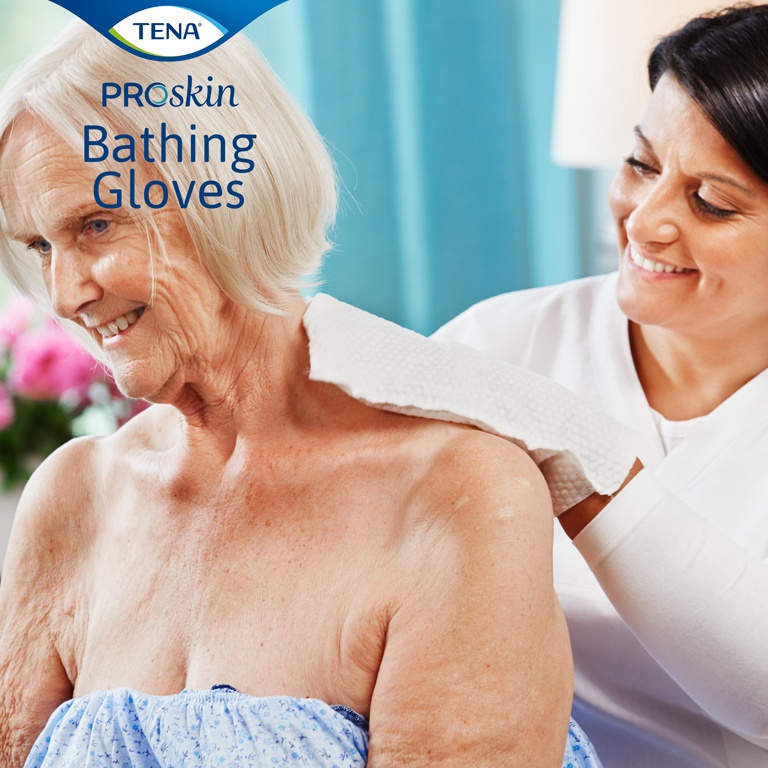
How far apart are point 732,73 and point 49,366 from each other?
131cm

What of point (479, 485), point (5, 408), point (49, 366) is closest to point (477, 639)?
point (479, 485)

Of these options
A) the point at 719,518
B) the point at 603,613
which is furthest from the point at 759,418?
the point at 603,613

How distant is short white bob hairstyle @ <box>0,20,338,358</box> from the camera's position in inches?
31.7

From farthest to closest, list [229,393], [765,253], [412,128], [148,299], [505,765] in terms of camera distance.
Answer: [412,128]
[765,253]
[229,393]
[148,299]
[505,765]

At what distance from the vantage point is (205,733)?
2.55 feet

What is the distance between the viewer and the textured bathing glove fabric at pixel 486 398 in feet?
2.75

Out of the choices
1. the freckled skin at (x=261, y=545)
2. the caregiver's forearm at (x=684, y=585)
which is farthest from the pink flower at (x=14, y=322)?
the caregiver's forearm at (x=684, y=585)

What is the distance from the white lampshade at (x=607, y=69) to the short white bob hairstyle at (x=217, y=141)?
108 cm

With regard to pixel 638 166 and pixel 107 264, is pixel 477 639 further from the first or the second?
pixel 638 166

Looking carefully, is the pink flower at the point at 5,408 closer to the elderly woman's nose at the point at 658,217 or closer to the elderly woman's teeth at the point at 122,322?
the elderly woman's teeth at the point at 122,322

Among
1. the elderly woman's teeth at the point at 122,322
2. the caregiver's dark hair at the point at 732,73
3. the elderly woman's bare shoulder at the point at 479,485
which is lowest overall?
A: the elderly woman's bare shoulder at the point at 479,485

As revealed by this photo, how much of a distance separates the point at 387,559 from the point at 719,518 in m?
0.60

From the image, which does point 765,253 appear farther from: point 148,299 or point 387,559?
point 148,299

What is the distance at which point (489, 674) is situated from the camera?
0.72 meters
